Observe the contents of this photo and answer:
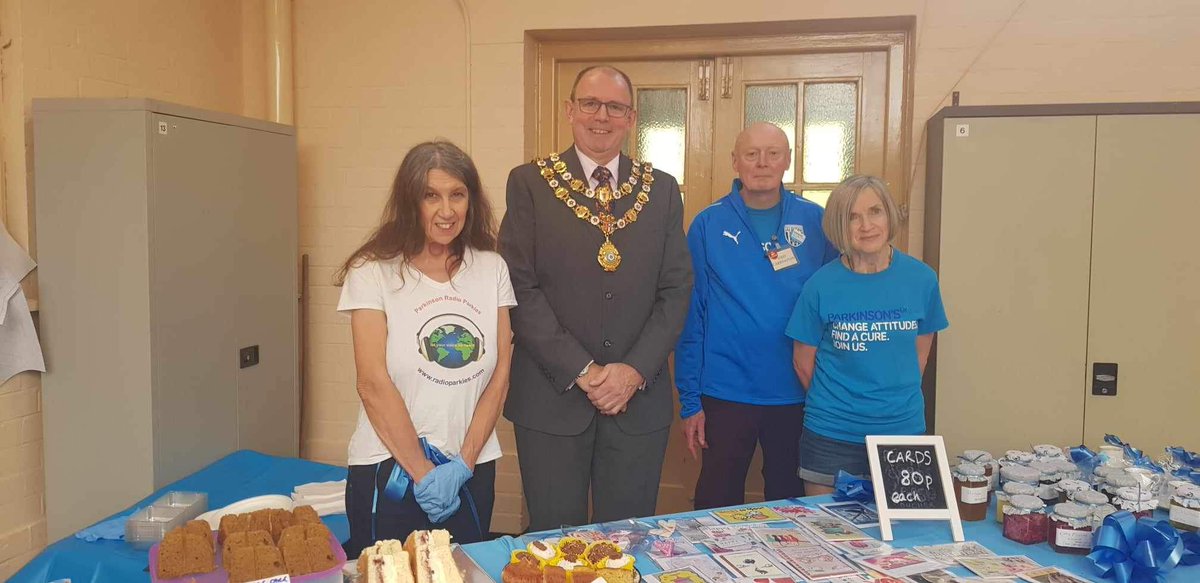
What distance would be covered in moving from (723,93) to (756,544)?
241cm

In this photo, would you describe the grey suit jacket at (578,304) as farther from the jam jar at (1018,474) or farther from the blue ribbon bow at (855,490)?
the jam jar at (1018,474)

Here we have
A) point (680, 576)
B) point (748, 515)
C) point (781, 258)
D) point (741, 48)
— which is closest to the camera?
point (680, 576)

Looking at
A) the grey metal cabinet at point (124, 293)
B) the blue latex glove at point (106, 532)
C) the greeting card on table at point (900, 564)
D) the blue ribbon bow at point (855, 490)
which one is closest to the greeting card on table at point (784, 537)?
the greeting card on table at point (900, 564)

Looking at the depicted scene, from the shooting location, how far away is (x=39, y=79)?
2793 millimetres

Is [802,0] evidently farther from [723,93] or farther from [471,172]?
[471,172]

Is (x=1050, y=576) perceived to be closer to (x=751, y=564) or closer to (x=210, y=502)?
(x=751, y=564)

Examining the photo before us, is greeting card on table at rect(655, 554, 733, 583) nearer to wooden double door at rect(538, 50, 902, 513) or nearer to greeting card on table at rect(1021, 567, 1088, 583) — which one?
greeting card on table at rect(1021, 567, 1088, 583)

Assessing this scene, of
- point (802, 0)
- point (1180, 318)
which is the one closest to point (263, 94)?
point (802, 0)

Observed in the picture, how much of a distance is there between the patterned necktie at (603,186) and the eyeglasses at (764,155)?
54 centimetres

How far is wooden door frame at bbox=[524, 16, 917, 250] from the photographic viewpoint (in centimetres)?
344

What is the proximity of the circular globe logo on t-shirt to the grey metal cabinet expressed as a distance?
136cm

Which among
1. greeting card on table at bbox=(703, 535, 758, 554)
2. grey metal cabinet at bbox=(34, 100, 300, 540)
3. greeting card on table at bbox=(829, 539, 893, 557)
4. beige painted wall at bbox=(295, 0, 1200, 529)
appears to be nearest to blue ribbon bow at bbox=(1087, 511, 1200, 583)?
greeting card on table at bbox=(829, 539, 893, 557)

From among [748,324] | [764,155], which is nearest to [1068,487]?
[748,324]

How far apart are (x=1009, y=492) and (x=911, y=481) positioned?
207 mm
